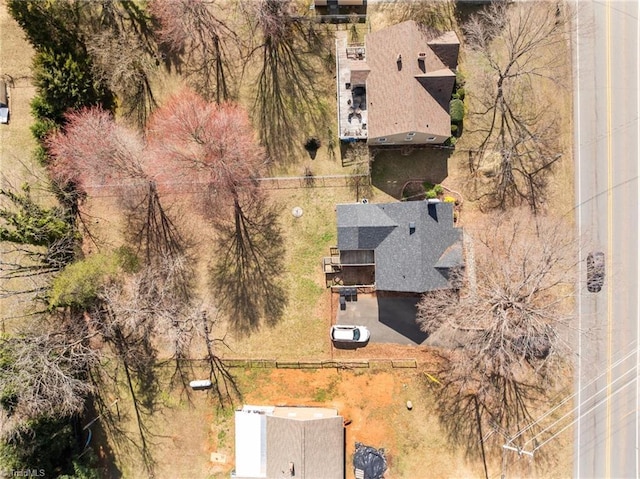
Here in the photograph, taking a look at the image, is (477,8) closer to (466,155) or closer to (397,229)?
(466,155)

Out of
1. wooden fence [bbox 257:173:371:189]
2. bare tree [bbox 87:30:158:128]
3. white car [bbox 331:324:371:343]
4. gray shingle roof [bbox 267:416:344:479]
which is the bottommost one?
gray shingle roof [bbox 267:416:344:479]

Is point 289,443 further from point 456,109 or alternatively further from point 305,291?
point 456,109

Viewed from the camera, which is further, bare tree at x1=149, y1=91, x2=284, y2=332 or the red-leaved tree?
bare tree at x1=149, y1=91, x2=284, y2=332

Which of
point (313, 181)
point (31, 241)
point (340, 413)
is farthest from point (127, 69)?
point (340, 413)

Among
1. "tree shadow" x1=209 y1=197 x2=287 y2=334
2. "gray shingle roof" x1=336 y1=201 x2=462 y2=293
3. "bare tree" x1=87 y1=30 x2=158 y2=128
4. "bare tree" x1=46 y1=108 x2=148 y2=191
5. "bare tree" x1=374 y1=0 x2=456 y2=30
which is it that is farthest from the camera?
"tree shadow" x1=209 y1=197 x2=287 y2=334

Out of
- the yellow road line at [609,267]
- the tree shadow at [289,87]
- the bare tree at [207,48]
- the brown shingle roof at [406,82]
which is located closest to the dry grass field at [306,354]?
the tree shadow at [289,87]

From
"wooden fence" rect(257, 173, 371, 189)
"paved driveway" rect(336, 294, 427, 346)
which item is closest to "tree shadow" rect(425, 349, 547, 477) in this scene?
"paved driveway" rect(336, 294, 427, 346)

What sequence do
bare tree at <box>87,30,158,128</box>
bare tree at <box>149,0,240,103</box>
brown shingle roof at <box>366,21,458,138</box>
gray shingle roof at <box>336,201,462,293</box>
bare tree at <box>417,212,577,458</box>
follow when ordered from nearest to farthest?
brown shingle roof at <box>366,21,458,138</box> < gray shingle roof at <box>336,201,462,293</box> < bare tree at <box>417,212,577,458</box> < bare tree at <box>87,30,158,128</box> < bare tree at <box>149,0,240,103</box>

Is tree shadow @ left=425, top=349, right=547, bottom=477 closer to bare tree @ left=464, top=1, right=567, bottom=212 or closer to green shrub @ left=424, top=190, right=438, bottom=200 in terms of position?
green shrub @ left=424, top=190, right=438, bottom=200
